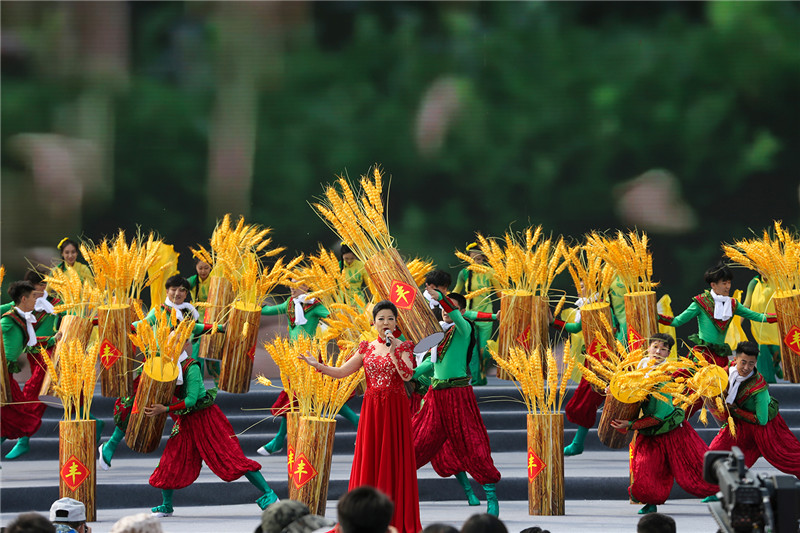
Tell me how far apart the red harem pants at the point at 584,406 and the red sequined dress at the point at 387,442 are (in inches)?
92.1

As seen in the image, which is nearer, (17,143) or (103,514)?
(103,514)

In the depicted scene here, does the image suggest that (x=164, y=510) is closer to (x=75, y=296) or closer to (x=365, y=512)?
(x=75, y=296)

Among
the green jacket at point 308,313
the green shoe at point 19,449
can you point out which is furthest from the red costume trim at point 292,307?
the green shoe at point 19,449

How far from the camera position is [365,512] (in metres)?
2.56

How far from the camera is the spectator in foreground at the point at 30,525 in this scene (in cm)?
269

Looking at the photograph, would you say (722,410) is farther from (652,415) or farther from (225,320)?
(225,320)

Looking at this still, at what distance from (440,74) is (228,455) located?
5618 mm

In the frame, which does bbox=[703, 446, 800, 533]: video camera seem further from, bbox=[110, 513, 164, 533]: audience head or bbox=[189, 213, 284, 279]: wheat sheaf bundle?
bbox=[189, 213, 284, 279]: wheat sheaf bundle

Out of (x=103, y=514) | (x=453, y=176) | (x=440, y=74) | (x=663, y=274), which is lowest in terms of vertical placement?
(x=103, y=514)

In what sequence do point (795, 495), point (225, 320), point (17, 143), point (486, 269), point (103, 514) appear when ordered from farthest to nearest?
point (17, 143) < point (225, 320) < point (486, 269) < point (103, 514) < point (795, 495)

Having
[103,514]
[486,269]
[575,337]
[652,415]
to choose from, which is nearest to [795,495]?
[652,415]

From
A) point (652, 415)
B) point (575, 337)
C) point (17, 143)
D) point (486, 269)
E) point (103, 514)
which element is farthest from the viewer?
point (17, 143)

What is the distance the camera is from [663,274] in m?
10.6

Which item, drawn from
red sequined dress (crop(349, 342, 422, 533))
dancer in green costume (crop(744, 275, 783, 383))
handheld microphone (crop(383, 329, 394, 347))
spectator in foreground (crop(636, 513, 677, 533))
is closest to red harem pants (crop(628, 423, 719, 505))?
red sequined dress (crop(349, 342, 422, 533))
